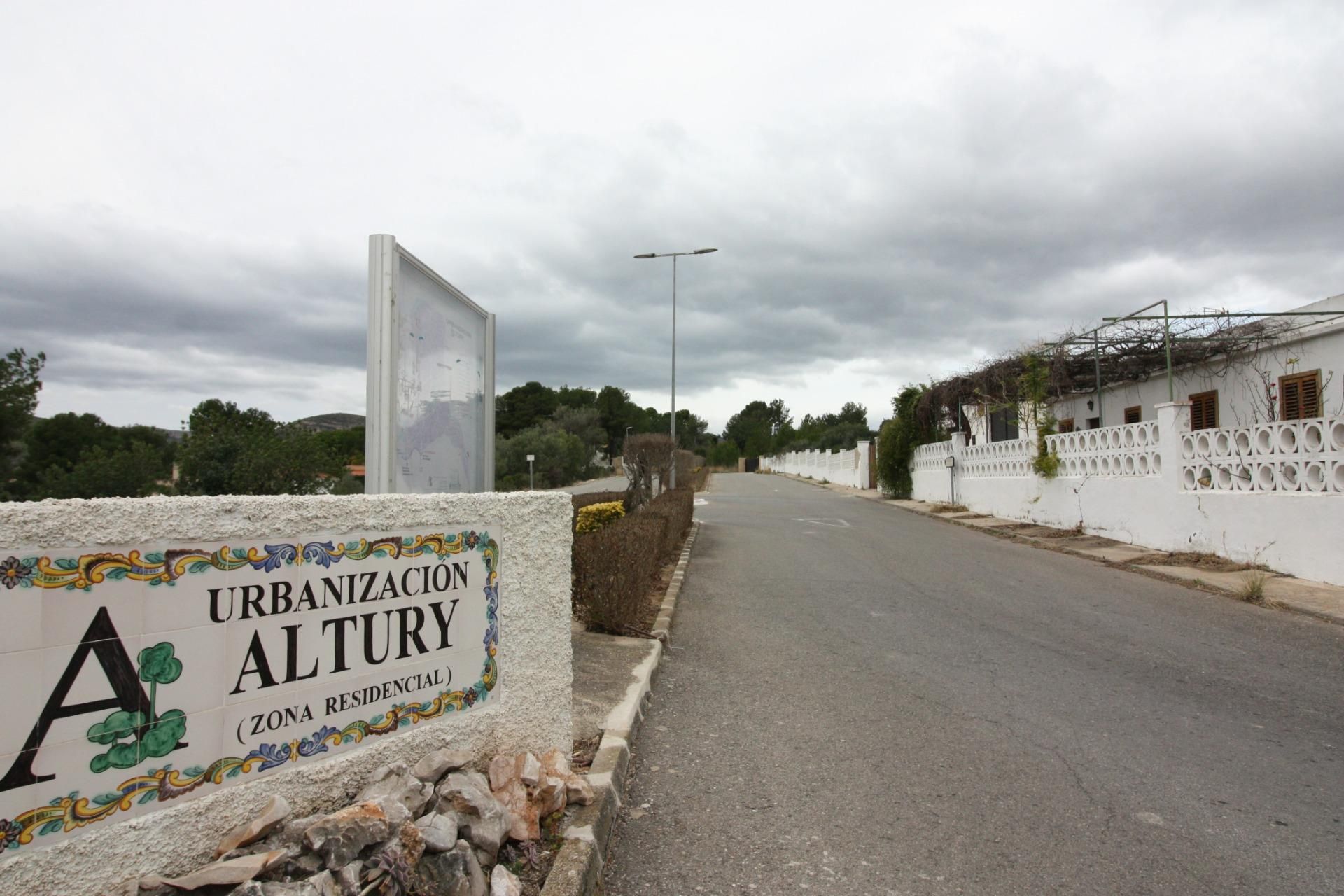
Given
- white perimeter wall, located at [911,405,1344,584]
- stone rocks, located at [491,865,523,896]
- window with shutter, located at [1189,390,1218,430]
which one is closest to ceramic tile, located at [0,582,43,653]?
stone rocks, located at [491,865,523,896]

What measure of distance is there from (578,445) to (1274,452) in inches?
2386

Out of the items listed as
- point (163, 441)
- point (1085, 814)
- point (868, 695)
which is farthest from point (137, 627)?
point (163, 441)

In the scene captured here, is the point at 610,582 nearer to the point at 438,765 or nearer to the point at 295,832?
the point at 438,765

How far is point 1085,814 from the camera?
150 inches

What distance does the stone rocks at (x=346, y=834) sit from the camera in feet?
8.68

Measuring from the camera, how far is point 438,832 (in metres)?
2.91

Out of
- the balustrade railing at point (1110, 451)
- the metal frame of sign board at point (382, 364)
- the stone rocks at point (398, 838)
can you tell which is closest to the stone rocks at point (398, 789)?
the stone rocks at point (398, 838)

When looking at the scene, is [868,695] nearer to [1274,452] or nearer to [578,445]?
[1274,452]

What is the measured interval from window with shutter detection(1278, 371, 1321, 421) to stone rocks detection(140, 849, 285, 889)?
1686 cm

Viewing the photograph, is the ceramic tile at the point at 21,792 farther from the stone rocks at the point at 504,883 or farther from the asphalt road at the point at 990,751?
the asphalt road at the point at 990,751

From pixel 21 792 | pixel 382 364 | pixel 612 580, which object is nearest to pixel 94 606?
pixel 21 792

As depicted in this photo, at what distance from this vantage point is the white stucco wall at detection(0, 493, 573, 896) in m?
2.43

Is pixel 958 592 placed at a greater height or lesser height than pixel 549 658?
lesser

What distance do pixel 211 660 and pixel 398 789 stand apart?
2.94ft
